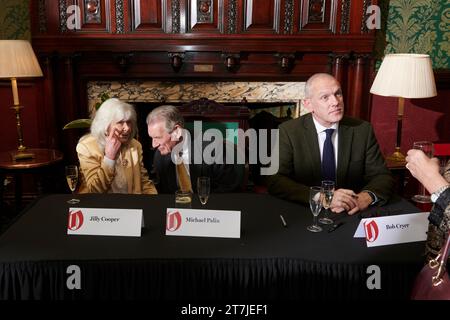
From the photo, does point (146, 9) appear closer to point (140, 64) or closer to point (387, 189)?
point (140, 64)

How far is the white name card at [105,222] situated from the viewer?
1677 mm

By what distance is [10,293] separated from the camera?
1571mm

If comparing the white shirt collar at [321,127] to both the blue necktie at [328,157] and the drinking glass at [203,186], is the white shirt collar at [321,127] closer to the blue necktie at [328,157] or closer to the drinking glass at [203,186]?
the blue necktie at [328,157]

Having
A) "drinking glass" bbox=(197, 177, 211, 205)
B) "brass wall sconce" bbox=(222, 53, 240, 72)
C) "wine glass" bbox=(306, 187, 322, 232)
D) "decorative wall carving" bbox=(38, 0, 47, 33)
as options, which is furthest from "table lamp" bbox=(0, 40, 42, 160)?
"wine glass" bbox=(306, 187, 322, 232)

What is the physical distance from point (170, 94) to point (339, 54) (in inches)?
57.3

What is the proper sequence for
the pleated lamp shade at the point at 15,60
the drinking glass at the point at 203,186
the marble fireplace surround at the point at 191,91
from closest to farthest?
the drinking glass at the point at 203,186 < the pleated lamp shade at the point at 15,60 < the marble fireplace surround at the point at 191,91

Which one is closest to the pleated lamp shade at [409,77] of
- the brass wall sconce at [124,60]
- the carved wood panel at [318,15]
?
the carved wood panel at [318,15]

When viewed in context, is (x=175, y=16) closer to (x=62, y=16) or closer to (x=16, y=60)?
(x=62, y=16)

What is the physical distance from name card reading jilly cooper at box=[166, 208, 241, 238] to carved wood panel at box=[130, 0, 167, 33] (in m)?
2.46

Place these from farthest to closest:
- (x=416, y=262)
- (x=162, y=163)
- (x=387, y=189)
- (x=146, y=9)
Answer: (x=146, y=9) → (x=162, y=163) → (x=387, y=189) → (x=416, y=262)

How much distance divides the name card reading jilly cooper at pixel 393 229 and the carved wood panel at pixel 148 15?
8.82ft

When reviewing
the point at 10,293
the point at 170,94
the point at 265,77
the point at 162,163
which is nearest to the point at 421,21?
the point at 265,77

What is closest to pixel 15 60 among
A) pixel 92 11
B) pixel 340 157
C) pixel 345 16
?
pixel 92 11

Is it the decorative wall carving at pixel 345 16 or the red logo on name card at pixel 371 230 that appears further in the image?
the decorative wall carving at pixel 345 16
